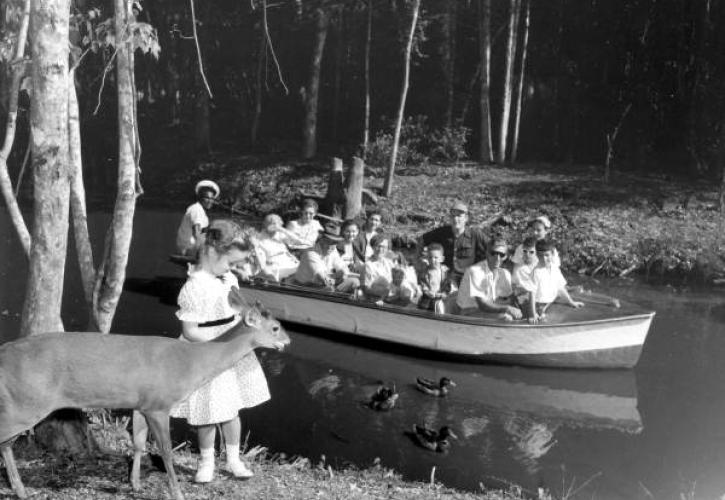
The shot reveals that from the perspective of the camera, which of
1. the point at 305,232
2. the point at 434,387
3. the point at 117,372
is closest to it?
the point at 117,372

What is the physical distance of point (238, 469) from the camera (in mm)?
5426

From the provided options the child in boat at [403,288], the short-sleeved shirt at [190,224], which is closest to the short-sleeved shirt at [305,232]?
the short-sleeved shirt at [190,224]

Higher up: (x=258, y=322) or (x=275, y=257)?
(x=258, y=322)

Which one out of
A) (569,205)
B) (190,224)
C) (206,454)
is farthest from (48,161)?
(569,205)

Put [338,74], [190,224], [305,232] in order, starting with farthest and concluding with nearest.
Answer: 1. [338,74]
2. [305,232]
3. [190,224]

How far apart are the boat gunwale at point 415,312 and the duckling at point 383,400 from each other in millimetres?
1647

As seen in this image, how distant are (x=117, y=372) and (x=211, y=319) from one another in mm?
760

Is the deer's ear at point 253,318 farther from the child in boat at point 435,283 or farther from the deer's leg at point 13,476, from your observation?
the child in boat at point 435,283

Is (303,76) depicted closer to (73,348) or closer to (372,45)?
(372,45)

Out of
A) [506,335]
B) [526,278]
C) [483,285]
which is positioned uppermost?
[526,278]

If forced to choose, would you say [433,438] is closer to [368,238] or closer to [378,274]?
[378,274]

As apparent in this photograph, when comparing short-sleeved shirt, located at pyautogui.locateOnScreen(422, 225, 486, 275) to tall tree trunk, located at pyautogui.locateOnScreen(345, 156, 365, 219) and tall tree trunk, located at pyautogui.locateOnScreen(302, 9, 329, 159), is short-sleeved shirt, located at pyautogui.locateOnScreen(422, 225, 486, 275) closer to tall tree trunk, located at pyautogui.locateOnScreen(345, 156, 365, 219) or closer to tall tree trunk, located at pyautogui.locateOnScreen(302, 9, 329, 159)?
tall tree trunk, located at pyautogui.locateOnScreen(345, 156, 365, 219)

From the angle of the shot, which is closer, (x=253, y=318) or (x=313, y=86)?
(x=253, y=318)

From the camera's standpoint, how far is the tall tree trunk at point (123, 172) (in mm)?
6445
